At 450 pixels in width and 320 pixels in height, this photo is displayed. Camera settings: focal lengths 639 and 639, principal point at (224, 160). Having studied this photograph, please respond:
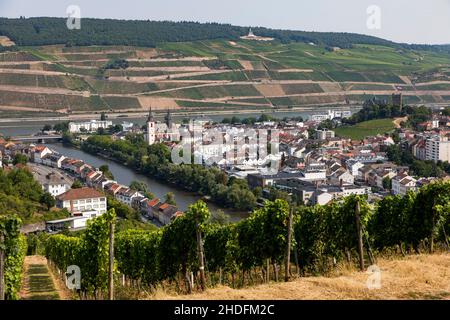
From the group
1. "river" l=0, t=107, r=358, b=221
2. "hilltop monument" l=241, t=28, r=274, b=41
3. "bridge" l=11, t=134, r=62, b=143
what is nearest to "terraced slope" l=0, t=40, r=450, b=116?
"river" l=0, t=107, r=358, b=221

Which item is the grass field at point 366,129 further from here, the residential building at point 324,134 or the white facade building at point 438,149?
the white facade building at point 438,149

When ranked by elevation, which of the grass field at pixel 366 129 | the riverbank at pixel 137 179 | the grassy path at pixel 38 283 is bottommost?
the riverbank at pixel 137 179

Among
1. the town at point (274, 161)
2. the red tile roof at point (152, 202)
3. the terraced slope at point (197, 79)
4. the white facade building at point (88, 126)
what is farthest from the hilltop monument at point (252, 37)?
the red tile roof at point (152, 202)

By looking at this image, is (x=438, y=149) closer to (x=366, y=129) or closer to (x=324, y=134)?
(x=324, y=134)

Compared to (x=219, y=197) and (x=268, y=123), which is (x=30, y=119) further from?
(x=219, y=197)

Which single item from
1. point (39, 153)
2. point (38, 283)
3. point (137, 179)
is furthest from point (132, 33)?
point (38, 283)
